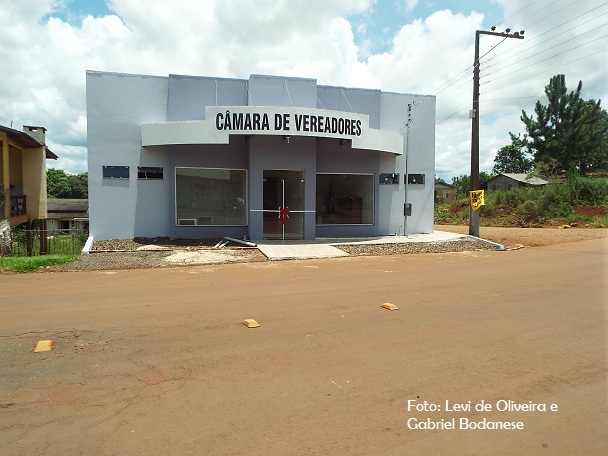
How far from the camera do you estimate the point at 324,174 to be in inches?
738

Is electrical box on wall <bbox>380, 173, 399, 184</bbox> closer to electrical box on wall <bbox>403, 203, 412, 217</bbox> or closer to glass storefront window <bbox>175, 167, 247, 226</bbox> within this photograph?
electrical box on wall <bbox>403, 203, 412, 217</bbox>

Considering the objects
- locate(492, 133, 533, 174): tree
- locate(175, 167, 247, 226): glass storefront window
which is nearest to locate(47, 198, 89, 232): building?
locate(175, 167, 247, 226): glass storefront window

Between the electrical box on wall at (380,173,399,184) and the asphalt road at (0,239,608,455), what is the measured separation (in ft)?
36.5

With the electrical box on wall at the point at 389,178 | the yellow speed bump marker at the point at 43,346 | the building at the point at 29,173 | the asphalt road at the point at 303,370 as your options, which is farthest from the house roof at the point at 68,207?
the yellow speed bump marker at the point at 43,346

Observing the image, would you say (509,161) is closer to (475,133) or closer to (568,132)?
(568,132)

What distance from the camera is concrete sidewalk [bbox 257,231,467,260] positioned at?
547 inches

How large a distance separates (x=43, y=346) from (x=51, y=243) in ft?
42.0

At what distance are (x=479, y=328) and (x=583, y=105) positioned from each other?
135 feet

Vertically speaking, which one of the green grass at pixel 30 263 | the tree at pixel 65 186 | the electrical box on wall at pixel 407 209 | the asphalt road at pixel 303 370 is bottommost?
the asphalt road at pixel 303 370

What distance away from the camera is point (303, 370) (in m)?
4.61

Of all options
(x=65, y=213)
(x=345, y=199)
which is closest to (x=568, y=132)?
(x=345, y=199)

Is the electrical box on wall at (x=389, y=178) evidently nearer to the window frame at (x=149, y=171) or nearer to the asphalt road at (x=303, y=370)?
the window frame at (x=149, y=171)

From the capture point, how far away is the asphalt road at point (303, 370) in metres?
3.36

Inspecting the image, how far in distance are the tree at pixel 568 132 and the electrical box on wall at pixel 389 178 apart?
25102mm
